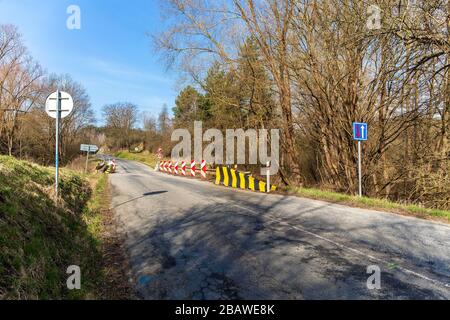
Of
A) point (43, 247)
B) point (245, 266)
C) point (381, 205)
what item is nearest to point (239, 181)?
point (381, 205)

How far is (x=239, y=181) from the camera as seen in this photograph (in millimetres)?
15445

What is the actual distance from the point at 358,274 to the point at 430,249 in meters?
2.01

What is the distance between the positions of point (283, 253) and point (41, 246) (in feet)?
11.8

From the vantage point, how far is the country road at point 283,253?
3.67 m

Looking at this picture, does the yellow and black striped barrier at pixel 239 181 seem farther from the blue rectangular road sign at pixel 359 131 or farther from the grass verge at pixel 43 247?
the grass verge at pixel 43 247

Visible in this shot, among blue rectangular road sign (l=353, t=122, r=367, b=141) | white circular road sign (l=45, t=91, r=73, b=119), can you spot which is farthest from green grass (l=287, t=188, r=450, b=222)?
white circular road sign (l=45, t=91, r=73, b=119)

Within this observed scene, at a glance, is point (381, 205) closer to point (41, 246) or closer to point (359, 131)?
point (359, 131)

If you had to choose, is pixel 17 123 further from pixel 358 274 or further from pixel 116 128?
pixel 116 128

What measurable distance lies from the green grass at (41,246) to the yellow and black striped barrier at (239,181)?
8.16 metres

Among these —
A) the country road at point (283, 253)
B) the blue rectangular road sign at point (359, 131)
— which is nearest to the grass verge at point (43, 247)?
the country road at point (283, 253)

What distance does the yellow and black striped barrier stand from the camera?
555 inches

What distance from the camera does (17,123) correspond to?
33062mm

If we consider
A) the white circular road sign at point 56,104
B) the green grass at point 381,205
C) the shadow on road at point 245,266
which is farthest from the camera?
the green grass at point 381,205

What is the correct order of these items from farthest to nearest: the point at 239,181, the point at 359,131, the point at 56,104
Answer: the point at 239,181, the point at 359,131, the point at 56,104
